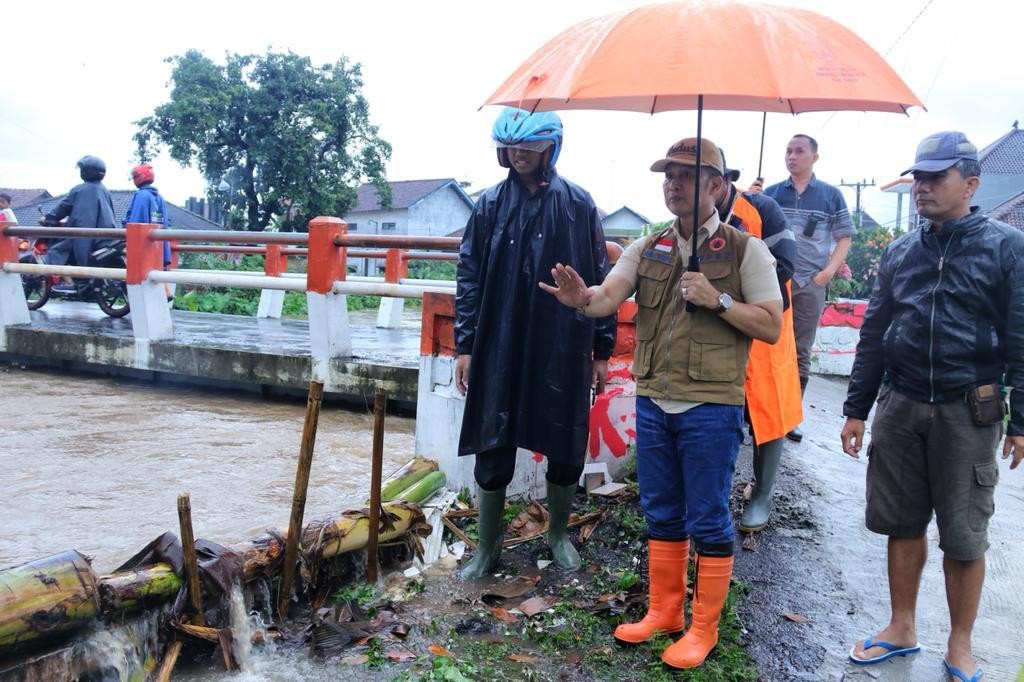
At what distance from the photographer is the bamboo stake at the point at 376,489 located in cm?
364

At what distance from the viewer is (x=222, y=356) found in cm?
765

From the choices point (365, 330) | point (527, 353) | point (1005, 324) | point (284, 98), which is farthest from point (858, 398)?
point (284, 98)

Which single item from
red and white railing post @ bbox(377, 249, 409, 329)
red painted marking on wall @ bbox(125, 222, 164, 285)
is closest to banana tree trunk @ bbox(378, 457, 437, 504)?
red painted marking on wall @ bbox(125, 222, 164, 285)

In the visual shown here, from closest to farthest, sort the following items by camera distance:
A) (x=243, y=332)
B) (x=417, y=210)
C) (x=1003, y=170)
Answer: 1. (x=243, y=332)
2. (x=1003, y=170)
3. (x=417, y=210)

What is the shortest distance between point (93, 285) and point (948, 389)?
33.3ft

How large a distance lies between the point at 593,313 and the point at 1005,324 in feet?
4.74

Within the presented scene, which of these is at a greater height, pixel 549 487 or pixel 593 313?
pixel 593 313

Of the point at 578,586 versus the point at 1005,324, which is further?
the point at 578,586

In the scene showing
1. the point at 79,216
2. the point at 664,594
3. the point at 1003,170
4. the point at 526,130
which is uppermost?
the point at 1003,170

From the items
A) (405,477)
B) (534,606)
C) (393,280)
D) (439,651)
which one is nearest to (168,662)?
(439,651)

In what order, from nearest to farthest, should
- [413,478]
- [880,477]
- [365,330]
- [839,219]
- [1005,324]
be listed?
[1005,324] → [880,477] → [413,478] → [839,219] → [365,330]

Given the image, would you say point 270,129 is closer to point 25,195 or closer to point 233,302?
point 233,302

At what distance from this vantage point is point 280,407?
296 inches

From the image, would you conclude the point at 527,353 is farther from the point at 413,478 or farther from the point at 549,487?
the point at 413,478
